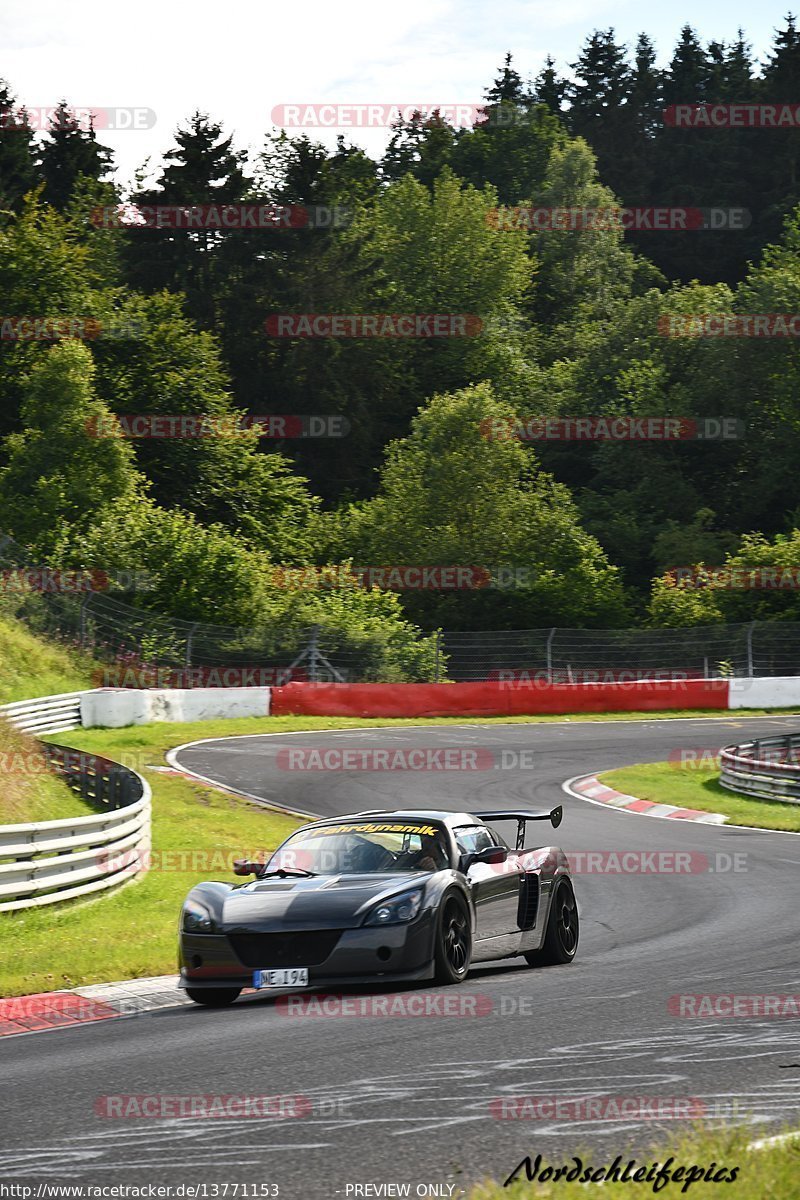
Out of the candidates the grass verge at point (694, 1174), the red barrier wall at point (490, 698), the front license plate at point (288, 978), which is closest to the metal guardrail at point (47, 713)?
the red barrier wall at point (490, 698)

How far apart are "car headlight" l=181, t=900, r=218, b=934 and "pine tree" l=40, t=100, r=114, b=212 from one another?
7612 centimetres

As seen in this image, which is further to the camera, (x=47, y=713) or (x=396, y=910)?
(x=47, y=713)

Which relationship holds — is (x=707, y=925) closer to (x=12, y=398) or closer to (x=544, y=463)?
(x=12, y=398)

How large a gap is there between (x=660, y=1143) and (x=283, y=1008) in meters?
4.48

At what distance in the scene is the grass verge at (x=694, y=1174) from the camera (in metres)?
4.61

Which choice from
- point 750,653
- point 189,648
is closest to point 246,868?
point 189,648

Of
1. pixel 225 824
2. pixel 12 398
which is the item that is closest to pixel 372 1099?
pixel 225 824

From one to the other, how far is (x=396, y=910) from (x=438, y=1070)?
256 cm

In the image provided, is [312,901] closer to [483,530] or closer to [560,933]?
[560,933]

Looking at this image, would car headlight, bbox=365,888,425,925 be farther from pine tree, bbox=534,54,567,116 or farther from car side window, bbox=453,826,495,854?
pine tree, bbox=534,54,567,116

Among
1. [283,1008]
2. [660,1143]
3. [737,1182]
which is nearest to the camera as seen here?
[737,1182]

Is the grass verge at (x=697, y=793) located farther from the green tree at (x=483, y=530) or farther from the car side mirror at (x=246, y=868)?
the green tree at (x=483, y=530)

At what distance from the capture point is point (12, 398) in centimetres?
5612

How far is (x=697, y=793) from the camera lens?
1024 inches
